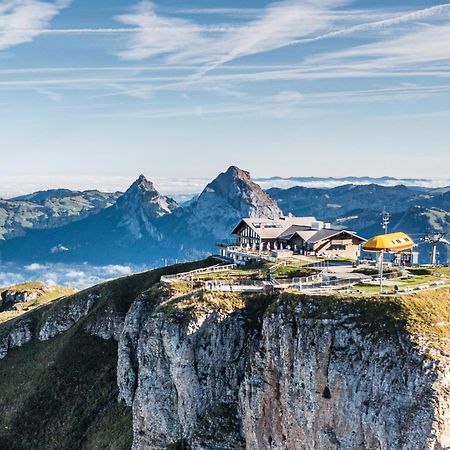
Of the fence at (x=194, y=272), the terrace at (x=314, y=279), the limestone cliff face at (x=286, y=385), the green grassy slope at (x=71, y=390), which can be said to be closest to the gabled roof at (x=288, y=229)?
the terrace at (x=314, y=279)

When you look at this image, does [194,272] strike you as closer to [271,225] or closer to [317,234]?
[317,234]

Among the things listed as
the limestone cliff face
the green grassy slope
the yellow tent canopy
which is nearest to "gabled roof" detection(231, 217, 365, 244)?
the green grassy slope

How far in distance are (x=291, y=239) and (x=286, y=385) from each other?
69.3 metres

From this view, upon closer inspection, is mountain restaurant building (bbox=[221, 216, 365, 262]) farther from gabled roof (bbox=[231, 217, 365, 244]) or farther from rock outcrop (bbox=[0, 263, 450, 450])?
rock outcrop (bbox=[0, 263, 450, 450])

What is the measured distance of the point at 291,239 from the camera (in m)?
140

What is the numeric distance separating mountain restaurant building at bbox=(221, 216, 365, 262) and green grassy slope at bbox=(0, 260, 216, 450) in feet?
43.6

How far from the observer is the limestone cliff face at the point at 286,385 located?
63781mm

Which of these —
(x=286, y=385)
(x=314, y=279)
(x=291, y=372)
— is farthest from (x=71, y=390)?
(x=291, y=372)

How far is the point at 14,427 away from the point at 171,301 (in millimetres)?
50871

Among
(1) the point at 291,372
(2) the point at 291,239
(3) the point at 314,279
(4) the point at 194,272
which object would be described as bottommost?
(1) the point at 291,372

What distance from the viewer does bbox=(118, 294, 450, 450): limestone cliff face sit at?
63781 mm

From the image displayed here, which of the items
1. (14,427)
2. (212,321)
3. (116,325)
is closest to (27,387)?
(14,427)

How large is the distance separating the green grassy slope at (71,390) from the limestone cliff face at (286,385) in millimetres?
15687

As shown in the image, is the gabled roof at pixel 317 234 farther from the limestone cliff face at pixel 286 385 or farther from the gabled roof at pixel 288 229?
the limestone cliff face at pixel 286 385
